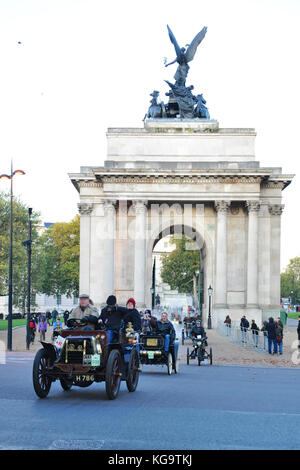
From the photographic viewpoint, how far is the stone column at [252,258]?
51.2 metres

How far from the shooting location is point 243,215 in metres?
52.9

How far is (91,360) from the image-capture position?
11.8m

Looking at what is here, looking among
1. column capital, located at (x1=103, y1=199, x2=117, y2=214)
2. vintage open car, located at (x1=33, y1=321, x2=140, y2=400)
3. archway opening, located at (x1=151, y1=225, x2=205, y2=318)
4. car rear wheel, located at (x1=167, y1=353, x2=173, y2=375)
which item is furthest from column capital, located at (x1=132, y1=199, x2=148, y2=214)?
vintage open car, located at (x1=33, y1=321, x2=140, y2=400)

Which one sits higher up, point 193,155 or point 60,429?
point 193,155

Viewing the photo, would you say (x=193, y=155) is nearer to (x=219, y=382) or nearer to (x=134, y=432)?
(x=219, y=382)

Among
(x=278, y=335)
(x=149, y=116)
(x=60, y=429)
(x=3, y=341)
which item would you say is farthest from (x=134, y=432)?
(x=149, y=116)

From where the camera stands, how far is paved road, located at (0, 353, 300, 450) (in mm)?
8203

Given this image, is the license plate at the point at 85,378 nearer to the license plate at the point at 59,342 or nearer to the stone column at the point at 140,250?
the license plate at the point at 59,342

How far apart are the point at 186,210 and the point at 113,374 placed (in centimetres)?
4155

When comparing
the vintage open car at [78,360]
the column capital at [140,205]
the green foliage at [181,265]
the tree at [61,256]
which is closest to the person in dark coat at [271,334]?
the vintage open car at [78,360]

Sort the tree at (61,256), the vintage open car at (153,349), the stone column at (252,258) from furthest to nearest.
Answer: the tree at (61,256) → the stone column at (252,258) → the vintage open car at (153,349)

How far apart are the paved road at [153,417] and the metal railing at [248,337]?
15966 millimetres

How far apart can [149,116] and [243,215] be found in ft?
33.8

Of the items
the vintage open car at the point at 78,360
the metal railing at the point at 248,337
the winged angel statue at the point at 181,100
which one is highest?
the winged angel statue at the point at 181,100
